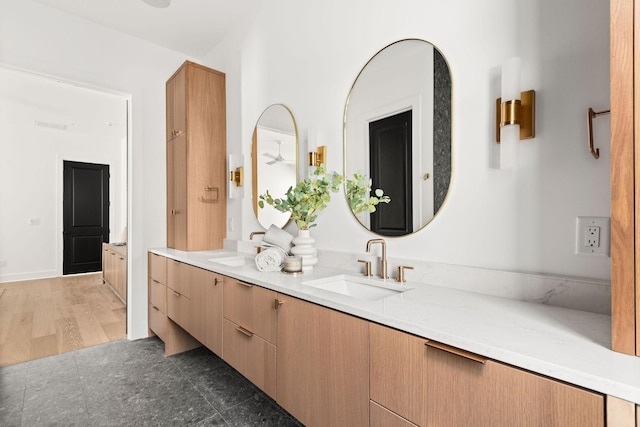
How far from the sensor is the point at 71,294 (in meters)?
4.48

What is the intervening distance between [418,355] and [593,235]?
0.71m

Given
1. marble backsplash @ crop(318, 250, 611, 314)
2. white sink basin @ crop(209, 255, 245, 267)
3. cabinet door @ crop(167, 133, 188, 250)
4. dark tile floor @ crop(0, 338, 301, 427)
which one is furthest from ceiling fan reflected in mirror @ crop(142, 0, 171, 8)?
dark tile floor @ crop(0, 338, 301, 427)

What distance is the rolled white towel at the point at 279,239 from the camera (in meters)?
1.97

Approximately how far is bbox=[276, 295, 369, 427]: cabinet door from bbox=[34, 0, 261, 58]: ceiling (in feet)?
8.17

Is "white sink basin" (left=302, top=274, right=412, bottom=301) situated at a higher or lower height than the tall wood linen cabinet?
lower

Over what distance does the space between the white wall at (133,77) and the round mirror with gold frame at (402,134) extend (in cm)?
218

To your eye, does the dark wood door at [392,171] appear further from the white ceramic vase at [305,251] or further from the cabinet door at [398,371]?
the cabinet door at [398,371]

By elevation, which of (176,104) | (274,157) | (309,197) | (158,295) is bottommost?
(158,295)

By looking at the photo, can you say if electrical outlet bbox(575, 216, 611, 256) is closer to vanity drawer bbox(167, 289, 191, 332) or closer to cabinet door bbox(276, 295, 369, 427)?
cabinet door bbox(276, 295, 369, 427)

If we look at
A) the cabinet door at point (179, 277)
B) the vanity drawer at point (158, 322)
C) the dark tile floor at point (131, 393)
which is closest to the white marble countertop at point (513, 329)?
the dark tile floor at point (131, 393)

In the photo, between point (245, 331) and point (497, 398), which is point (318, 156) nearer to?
point (245, 331)

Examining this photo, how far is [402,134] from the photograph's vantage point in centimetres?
155

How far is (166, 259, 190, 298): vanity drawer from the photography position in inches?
88.0

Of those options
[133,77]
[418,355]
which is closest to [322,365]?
[418,355]
